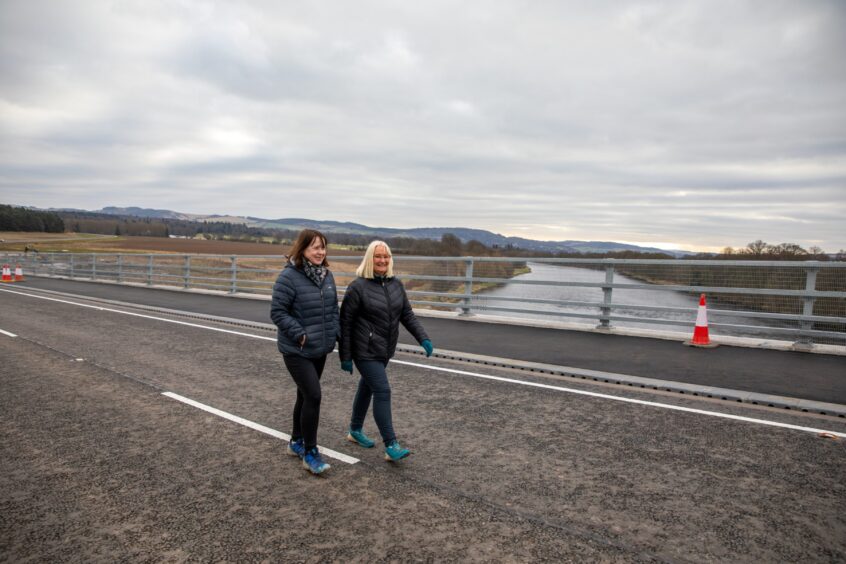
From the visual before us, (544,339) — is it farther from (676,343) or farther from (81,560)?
(81,560)

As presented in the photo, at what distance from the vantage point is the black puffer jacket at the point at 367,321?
431cm

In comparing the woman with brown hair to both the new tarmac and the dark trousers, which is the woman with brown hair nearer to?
the dark trousers

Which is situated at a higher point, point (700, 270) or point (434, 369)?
point (700, 270)

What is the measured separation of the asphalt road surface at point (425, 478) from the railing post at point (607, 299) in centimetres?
443

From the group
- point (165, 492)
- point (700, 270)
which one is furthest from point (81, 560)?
point (700, 270)

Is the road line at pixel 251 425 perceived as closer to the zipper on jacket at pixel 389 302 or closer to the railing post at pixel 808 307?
the zipper on jacket at pixel 389 302

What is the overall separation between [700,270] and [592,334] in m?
2.26

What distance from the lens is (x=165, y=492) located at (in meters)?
3.66

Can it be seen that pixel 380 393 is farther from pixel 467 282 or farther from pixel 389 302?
pixel 467 282

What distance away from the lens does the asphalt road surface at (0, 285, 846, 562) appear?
3031mm

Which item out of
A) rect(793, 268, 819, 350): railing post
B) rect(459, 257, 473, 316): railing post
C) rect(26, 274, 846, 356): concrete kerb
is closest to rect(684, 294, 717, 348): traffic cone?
rect(26, 274, 846, 356): concrete kerb

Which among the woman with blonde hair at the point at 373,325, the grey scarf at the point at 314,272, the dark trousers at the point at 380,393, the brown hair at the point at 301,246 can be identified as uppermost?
the brown hair at the point at 301,246

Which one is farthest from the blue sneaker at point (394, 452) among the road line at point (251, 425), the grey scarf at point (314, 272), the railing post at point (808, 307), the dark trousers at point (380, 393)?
the railing post at point (808, 307)

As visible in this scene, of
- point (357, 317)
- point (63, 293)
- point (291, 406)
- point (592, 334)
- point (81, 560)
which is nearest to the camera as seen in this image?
point (81, 560)
